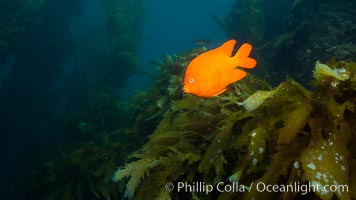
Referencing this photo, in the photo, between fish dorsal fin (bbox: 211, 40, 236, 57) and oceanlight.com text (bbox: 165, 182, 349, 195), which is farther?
fish dorsal fin (bbox: 211, 40, 236, 57)

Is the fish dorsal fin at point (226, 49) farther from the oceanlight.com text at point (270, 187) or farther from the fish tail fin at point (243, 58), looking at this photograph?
the oceanlight.com text at point (270, 187)

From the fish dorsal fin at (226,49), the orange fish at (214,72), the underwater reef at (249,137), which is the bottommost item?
the underwater reef at (249,137)

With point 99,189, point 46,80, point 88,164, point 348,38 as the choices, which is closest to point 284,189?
point 99,189

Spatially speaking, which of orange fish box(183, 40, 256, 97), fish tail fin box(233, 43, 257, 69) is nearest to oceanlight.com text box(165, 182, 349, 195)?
orange fish box(183, 40, 256, 97)

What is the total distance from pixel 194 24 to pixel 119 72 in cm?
10737

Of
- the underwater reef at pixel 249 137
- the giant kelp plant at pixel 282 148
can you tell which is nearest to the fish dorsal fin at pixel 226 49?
the underwater reef at pixel 249 137

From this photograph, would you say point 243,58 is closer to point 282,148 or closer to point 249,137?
point 249,137

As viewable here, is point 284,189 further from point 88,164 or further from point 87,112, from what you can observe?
Result: point 87,112

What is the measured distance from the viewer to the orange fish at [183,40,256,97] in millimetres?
2031

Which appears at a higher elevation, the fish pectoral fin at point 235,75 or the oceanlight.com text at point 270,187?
the fish pectoral fin at point 235,75

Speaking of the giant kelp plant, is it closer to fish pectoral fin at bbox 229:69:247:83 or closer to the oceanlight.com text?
the oceanlight.com text

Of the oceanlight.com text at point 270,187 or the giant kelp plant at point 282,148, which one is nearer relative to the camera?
the oceanlight.com text at point 270,187

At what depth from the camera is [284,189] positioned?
1.39 m

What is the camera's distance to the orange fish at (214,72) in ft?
6.66
